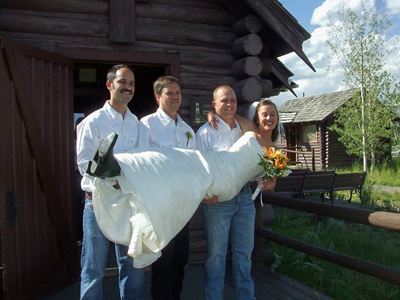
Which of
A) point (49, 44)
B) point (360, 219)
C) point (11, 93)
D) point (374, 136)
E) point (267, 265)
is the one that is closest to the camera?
point (360, 219)

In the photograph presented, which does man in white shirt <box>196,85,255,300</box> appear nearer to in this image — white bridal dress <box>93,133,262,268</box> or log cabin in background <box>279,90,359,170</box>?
white bridal dress <box>93,133,262,268</box>

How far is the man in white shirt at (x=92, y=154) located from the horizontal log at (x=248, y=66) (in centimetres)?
207

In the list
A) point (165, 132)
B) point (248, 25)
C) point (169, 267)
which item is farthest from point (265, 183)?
point (248, 25)

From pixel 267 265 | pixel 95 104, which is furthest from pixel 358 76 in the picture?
pixel 267 265

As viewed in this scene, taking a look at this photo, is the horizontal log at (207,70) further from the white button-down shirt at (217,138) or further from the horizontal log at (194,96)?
the white button-down shirt at (217,138)

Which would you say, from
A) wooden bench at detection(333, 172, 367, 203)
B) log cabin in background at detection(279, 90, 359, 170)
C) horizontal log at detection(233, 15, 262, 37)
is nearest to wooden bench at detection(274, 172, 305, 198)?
wooden bench at detection(333, 172, 367, 203)

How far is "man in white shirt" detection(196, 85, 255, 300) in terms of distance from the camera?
2930mm

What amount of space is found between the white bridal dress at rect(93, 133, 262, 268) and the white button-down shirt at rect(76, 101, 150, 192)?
0.87 feet

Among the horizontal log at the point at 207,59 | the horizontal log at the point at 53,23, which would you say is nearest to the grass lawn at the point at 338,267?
the horizontal log at the point at 207,59

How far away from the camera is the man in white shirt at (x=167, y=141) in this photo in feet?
9.22

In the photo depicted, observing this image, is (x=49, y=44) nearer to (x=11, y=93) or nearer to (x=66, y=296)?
(x=11, y=93)

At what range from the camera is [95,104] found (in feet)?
28.1

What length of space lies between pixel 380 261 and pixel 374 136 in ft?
44.7

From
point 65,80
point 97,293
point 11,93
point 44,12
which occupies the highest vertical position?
point 44,12
